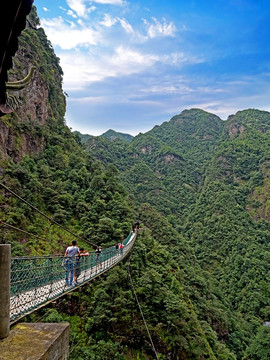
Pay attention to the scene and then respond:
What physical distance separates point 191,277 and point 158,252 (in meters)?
5.50

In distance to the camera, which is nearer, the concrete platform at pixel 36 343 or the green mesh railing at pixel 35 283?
the concrete platform at pixel 36 343

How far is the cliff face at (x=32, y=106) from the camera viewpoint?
14005 mm

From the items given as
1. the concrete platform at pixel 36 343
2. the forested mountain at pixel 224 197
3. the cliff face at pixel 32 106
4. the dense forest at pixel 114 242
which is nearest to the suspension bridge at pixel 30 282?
the concrete platform at pixel 36 343

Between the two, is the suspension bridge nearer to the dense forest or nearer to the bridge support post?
the bridge support post

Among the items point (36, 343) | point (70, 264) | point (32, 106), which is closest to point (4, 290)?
point (36, 343)

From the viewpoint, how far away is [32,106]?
1777cm

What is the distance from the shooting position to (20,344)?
1.52 metres

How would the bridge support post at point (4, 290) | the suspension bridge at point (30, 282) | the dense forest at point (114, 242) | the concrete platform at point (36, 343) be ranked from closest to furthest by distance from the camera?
1. the concrete platform at point (36, 343)
2. the bridge support post at point (4, 290)
3. the suspension bridge at point (30, 282)
4. the dense forest at point (114, 242)

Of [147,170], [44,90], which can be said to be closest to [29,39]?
[44,90]

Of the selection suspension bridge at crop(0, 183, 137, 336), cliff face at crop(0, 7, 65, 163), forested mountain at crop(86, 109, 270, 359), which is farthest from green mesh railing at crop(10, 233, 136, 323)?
forested mountain at crop(86, 109, 270, 359)

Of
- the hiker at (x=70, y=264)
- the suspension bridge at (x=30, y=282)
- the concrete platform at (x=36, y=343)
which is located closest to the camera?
the concrete platform at (x=36, y=343)

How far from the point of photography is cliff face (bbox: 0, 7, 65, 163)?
45.9ft

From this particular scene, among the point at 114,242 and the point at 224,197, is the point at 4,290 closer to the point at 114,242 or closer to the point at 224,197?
the point at 114,242

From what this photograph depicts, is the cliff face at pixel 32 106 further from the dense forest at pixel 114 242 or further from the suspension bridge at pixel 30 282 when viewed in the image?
the suspension bridge at pixel 30 282
